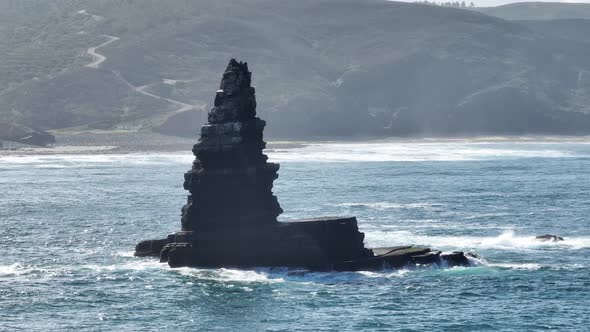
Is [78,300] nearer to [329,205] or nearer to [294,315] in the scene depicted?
[294,315]

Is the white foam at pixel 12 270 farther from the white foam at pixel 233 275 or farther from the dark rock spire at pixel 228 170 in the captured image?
the dark rock spire at pixel 228 170

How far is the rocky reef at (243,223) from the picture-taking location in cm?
7781

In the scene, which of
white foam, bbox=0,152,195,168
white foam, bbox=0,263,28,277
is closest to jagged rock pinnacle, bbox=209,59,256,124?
white foam, bbox=0,263,28,277

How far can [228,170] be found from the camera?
79.3m

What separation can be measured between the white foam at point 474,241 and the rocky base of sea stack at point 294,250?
9951 millimetres

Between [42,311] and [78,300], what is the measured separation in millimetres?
3011

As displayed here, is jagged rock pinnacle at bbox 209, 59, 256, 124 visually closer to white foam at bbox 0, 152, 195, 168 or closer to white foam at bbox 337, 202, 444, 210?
white foam at bbox 337, 202, 444, 210

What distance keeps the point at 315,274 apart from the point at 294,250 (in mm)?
2153

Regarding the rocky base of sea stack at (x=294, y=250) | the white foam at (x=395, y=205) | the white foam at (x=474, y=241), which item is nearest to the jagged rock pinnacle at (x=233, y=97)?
the rocky base of sea stack at (x=294, y=250)

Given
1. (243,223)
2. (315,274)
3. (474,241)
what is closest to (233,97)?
(243,223)

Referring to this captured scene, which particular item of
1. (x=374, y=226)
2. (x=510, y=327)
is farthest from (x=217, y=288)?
(x=374, y=226)

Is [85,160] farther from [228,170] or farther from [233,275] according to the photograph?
[233,275]

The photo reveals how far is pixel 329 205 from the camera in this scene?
117000mm

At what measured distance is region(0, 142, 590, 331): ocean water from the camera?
65938 millimetres
